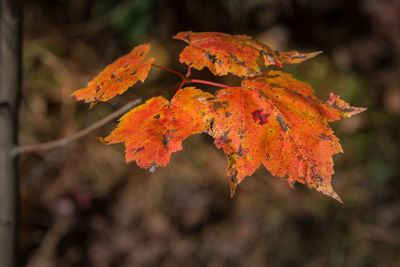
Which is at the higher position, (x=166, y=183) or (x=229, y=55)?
(x=229, y=55)

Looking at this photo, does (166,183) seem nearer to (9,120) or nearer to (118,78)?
(9,120)

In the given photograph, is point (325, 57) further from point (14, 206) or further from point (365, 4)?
point (14, 206)

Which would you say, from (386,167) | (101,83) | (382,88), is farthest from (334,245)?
(101,83)

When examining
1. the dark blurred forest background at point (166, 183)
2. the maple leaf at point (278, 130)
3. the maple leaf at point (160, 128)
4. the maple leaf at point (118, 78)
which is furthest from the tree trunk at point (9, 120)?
the dark blurred forest background at point (166, 183)

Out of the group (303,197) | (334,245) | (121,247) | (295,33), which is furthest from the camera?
(295,33)

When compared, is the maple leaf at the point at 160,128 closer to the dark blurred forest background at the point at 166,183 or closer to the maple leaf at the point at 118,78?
the maple leaf at the point at 118,78

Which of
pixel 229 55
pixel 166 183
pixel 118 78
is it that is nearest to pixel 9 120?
pixel 118 78
